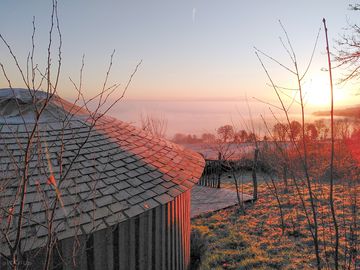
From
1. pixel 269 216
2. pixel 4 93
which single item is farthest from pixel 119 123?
pixel 269 216

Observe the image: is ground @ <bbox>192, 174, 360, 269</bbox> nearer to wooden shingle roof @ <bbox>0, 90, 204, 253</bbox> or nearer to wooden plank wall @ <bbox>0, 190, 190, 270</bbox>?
wooden plank wall @ <bbox>0, 190, 190, 270</bbox>

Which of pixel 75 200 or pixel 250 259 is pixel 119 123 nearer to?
pixel 75 200

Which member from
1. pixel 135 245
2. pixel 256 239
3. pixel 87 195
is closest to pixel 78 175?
pixel 87 195

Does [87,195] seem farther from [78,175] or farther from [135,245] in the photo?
[135,245]

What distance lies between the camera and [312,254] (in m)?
6.94

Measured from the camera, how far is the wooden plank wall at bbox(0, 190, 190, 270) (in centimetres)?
356

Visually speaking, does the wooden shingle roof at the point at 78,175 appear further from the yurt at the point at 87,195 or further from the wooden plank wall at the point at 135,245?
the wooden plank wall at the point at 135,245

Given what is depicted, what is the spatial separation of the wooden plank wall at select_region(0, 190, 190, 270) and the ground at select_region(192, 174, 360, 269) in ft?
5.94

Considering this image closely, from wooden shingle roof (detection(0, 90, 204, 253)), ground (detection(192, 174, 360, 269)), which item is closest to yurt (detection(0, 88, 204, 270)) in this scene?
wooden shingle roof (detection(0, 90, 204, 253))

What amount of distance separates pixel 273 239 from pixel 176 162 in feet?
13.1

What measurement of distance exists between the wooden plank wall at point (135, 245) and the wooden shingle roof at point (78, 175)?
0.28 meters

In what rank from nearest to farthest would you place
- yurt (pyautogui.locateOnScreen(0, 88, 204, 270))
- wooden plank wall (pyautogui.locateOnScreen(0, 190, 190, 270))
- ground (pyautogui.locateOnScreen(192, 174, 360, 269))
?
yurt (pyautogui.locateOnScreen(0, 88, 204, 270)) < wooden plank wall (pyautogui.locateOnScreen(0, 190, 190, 270)) < ground (pyautogui.locateOnScreen(192, 174, 360, 269))

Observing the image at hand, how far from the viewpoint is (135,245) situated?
4.32 meters

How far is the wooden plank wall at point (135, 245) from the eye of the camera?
3.56 m
